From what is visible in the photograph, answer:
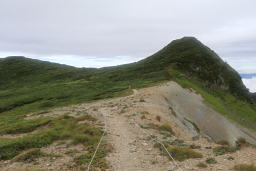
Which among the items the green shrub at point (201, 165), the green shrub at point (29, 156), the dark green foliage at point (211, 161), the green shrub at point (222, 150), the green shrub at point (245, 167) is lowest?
the green shrub at point (29, 156)

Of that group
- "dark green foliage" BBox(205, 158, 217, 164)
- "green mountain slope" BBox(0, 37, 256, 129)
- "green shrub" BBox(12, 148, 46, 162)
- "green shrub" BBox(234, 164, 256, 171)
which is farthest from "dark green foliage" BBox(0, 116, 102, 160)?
"green mountain slope" BBox(0, 37, 256, 129)

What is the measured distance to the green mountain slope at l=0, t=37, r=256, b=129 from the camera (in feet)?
186

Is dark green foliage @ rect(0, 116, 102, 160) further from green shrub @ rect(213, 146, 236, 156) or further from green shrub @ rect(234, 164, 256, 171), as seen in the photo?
green shrub @ rect(234, 164, 256, 171)

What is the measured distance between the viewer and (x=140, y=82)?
65312 mm

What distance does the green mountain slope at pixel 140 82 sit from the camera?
56656mm

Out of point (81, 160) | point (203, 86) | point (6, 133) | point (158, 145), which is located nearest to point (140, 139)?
point (158, 145)

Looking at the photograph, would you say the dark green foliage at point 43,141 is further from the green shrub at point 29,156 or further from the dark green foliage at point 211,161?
the dark green foliage at point 211,161

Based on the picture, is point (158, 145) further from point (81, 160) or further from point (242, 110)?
point (242, 110)

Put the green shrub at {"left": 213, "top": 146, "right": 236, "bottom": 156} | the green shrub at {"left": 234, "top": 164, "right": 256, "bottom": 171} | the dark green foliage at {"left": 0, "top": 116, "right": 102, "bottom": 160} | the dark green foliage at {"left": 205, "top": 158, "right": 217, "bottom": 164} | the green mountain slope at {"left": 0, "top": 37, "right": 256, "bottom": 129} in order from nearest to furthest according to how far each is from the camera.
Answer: the green shrub at {"left": 234, "top": 164, "right": 256, "bottom": 171} → the dark green foliage at {"left": 205, "top": 158, "right": 217, "bottom": 164} → the green shrub at {"left": 213, "top": 146, "right": 236, "bottom": 156} → the dark green foliage at {"left": 0, "top": 116, "right": 102, "bottom": 160} → the green mountain slope at {"left": 0, "top": 37, "right": 256, "bottom": 129}

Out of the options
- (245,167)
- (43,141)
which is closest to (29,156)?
(43,141)

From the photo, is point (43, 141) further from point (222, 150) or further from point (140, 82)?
point (140, 82)

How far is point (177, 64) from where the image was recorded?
82.0m

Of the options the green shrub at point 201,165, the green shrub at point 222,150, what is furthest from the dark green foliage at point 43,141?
the green shrub at point 222,150

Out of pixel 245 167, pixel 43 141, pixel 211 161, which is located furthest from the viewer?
pixel 43 141
